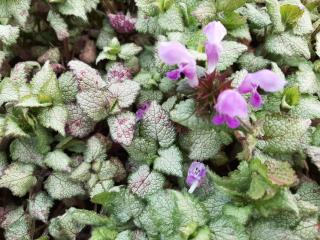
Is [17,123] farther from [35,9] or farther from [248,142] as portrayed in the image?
[248,142]

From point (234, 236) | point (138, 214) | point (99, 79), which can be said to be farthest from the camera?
point (99, 79)

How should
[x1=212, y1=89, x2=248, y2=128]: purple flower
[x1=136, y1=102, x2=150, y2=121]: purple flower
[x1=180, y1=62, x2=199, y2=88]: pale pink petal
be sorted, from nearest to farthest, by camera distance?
[x1=212, y1=89, x2=248, y2=128]: purple flower, [x1=180, y1=62, x2=199, y2=88]: pale pink petal, [x1=136, y1=102, x2=150, y2=121]: purple flower

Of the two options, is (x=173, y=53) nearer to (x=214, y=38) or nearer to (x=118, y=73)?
(x=214, y=38)

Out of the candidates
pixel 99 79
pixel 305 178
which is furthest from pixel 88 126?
pixel 305 178

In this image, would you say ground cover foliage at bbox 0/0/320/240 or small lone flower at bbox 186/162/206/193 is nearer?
ground cover foliage at bbox 0/0/320/240

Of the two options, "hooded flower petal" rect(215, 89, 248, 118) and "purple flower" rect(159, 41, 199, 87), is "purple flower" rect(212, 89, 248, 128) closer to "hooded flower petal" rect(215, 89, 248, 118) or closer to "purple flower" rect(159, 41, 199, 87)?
"hooded flower petal" rect(215, 89, 248, 118)

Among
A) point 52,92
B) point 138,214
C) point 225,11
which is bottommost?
point 138,214

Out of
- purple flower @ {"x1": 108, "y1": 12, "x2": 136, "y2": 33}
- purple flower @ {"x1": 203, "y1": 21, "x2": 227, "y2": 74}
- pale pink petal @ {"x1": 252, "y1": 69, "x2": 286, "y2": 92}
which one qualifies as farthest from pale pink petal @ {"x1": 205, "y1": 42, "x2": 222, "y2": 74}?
purple flower @ {"x1": 108, "y1": 12, "x2": 136, "y2": 33}
